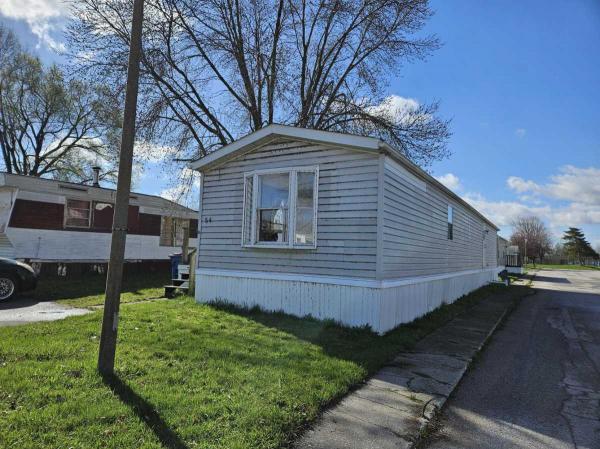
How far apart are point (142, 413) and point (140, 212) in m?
15.1

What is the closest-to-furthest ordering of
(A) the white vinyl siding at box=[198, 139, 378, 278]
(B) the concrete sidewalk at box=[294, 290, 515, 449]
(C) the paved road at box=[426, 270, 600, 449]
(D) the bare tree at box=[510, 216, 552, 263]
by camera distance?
(B) the concrete sidewalk at box=[294, 290, 515, 449] < (C) the paved road at box=[426, 270, 600, 449] < (A) the white vinyl siding at box=[198, 139, 378, 278] < (D) the bare tree at box=[510, 216, 552, 263]

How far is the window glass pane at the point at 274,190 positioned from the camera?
852 cm

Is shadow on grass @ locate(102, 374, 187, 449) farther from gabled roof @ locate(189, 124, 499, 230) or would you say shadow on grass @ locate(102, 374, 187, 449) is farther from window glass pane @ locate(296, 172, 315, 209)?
gabled roof @ locate(189, 124, 499, 230)

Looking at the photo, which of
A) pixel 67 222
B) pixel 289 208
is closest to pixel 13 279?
pixel 67 222

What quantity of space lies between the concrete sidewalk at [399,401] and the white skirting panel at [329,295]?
907 millimetres

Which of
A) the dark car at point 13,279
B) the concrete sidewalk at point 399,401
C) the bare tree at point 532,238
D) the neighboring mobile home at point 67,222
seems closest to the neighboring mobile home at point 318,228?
the concrete sidewalk at point 399,401

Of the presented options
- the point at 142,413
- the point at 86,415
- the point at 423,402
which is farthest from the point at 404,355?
the point at 86,415

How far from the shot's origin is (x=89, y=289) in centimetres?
1216

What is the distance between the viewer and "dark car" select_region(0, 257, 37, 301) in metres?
9.72

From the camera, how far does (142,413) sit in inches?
137

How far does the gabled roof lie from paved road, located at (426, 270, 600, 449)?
144 inches

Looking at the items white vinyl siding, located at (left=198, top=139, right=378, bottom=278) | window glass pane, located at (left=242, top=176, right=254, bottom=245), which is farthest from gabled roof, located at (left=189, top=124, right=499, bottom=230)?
window glass pane, located at (left=242, top=176, right=254, bottom=245)

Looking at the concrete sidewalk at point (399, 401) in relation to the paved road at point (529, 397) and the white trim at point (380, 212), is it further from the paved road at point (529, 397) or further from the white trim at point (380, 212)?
the white trim at point (380, 212)

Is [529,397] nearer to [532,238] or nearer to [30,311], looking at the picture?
[30,311]
